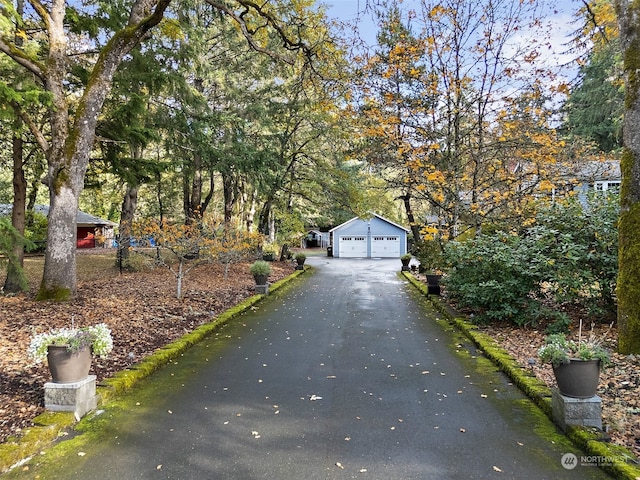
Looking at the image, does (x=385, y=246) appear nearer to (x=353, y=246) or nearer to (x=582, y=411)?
(x=353, y=246)

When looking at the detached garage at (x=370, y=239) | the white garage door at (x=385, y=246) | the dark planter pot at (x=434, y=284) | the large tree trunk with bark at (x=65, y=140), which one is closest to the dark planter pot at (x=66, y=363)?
the large tree trunk with bark at (x=65, y=140)

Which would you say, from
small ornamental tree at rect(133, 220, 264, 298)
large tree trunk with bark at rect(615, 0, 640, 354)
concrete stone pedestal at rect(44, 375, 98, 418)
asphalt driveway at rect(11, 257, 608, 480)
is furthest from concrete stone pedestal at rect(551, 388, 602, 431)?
small ornamental tree at rect(133, 220, 264, 298)

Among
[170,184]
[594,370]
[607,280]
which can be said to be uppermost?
[170,184]

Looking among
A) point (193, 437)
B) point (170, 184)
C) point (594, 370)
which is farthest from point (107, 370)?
point (170, 184)

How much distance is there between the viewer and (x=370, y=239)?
Result: 3322 cm

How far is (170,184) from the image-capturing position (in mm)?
21219

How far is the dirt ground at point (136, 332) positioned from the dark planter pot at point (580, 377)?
334 millimetres

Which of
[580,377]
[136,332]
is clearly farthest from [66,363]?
[580,377]

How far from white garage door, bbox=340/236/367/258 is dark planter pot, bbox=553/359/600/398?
3015 cm

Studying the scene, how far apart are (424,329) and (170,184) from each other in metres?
18.1

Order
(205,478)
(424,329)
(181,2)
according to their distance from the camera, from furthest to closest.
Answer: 1. (181,2)
2. (424,329)
3. (205,478)

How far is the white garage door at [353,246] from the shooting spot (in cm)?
3331

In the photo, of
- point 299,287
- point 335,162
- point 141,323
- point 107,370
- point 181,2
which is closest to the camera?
point 107,370

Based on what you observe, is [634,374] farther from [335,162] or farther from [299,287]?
[335,162]
